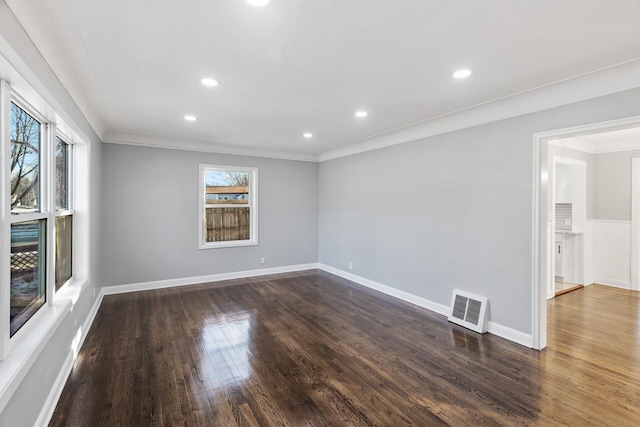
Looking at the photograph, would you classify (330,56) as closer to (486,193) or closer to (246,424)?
(486,193)

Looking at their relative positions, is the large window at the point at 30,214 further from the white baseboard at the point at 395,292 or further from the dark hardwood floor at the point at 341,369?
the white baseboard at the point at 395,292

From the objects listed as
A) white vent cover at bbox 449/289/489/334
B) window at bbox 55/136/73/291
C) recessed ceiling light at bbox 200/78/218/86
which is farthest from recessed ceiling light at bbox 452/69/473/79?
window at bbox 55/136/73/291

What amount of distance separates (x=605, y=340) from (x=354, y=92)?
372 cm

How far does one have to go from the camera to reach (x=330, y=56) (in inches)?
90.7

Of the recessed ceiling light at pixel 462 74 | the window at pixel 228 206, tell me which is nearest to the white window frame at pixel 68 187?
the window at pixel 228 206

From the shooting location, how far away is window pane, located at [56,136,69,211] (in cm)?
297

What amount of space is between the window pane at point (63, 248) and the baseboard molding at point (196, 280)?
69.5 inches

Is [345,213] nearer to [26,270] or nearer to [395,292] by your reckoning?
[395,292]

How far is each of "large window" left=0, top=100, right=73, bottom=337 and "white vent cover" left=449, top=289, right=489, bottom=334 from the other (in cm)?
405

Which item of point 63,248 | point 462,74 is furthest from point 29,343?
point 462,74

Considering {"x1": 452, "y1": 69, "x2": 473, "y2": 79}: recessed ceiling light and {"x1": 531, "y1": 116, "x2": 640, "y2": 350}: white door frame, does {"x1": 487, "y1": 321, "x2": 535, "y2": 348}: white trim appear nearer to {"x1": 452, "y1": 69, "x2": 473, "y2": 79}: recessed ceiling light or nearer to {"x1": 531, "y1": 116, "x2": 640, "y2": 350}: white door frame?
{"x1": 531, "y1": 116, "x2": 640, "y2": 350}: white door frame

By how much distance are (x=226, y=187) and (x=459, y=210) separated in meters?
4.22

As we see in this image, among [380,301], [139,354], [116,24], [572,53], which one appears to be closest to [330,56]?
[116,24]

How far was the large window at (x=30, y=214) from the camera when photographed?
77.1 inches
